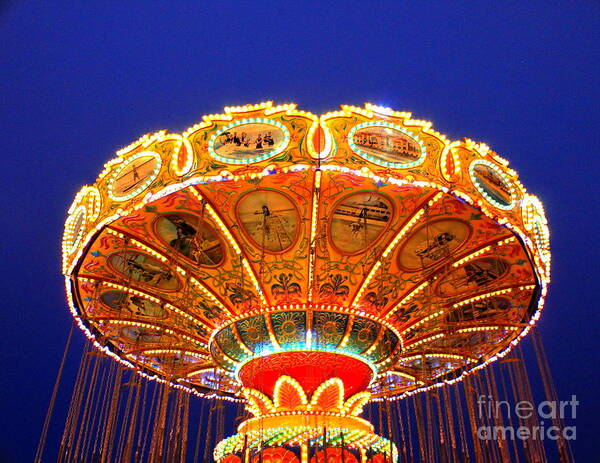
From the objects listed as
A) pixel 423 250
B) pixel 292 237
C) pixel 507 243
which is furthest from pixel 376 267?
pixel 507 243

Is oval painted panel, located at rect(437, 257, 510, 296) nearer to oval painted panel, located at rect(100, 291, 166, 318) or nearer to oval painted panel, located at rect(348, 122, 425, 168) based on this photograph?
oval painted panel, located at rect(348, 122, 425, 168)

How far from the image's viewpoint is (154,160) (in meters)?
7.19

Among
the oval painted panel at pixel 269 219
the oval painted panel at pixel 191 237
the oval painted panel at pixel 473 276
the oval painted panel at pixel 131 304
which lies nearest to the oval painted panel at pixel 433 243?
the oval painted panel at pixel 473 276

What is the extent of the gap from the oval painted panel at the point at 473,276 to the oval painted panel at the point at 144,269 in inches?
186

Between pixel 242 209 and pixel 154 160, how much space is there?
1435 mm

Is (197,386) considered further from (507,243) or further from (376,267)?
(507,243)

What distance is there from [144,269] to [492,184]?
5.76m

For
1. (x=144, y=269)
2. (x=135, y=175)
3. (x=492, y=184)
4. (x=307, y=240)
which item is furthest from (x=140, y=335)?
(x=492, y=184)

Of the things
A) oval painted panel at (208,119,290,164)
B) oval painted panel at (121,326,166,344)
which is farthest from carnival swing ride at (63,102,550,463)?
oval painted panel at (121,326,166,344)

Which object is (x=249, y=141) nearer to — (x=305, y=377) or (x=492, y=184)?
(x=492, y=184)

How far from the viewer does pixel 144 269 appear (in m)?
8.57

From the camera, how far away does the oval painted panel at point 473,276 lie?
8.45m

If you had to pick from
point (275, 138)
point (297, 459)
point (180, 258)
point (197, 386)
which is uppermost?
point (275, 138)

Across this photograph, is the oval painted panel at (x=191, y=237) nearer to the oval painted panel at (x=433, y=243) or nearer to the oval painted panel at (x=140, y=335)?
the oval painted panel at (x=140, y=335)
